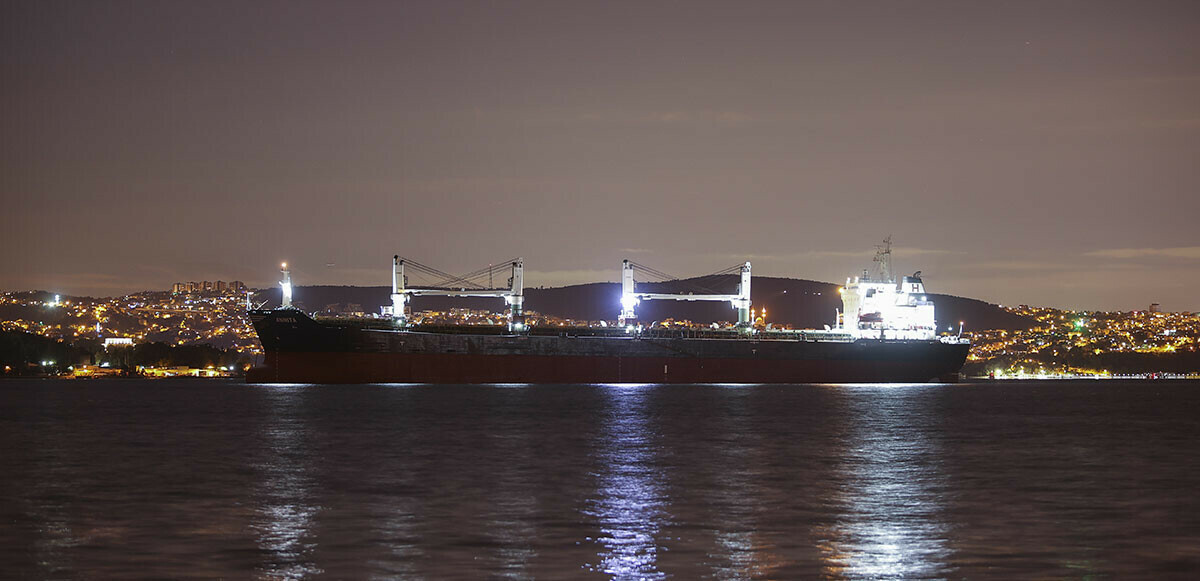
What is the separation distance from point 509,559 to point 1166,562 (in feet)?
28.7

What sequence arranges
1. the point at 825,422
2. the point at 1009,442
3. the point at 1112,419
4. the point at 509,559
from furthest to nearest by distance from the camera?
the point at 1112,419 → the point at 825,422 → the point at 1009,442 → the point at 509,559

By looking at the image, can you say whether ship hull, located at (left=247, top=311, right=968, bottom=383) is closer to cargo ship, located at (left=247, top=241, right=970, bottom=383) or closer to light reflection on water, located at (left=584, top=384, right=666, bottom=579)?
cargo ship, located at (left=247, top=241, right=970, bottom=383)

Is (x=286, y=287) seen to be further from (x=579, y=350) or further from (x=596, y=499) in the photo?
(x=596, y=499)

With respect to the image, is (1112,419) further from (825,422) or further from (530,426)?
(530,426)

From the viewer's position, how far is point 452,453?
34438mm

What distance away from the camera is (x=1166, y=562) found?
54.4ft

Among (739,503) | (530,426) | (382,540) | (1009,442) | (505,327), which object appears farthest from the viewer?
(505,327)

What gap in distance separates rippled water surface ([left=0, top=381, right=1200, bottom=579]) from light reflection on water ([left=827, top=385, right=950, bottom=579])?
3.3 inches

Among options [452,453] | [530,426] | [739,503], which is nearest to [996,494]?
[739,503]

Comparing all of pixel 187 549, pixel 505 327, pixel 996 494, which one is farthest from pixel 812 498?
pixel 505 327

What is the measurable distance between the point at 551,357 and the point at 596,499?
62324mm

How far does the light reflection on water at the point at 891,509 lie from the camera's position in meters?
16.2

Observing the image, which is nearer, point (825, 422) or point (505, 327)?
point (825, 422)

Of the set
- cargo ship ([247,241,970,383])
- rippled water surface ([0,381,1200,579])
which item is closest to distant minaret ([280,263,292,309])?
cargo ship ([247,241,970,383])
